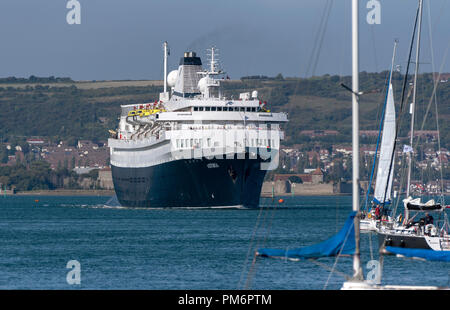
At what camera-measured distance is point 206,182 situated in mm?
81625

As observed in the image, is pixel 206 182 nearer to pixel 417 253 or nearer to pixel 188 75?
pixel 188 75

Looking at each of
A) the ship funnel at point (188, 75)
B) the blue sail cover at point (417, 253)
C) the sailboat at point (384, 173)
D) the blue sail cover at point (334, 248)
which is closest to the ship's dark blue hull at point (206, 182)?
the ship funnel at point (188, 75)

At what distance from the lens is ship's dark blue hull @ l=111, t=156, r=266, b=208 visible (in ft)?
266

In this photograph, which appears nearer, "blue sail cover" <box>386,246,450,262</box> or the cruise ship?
"blue sail cover" <box>386,246,450,262</box>

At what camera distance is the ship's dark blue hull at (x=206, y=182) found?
266 feet

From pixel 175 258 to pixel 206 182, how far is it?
37.9 meters

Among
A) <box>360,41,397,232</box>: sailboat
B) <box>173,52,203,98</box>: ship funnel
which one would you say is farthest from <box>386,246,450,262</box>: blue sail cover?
<box>173,52,203,98</box>: ship funnel

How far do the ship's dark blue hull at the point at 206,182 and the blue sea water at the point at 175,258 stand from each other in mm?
7250

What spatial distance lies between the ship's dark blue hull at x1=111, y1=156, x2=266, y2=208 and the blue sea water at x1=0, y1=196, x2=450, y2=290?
7.25 metres

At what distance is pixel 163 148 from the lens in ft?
285

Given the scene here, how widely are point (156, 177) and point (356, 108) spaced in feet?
215

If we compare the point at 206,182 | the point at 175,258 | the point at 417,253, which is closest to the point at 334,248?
the point at 417,253

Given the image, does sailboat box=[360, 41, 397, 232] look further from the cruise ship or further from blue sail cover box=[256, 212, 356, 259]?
blue sail cover box=[256, 212, 356, 259]
